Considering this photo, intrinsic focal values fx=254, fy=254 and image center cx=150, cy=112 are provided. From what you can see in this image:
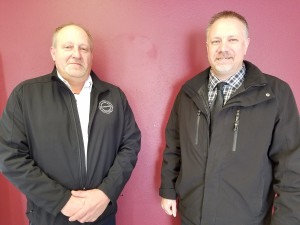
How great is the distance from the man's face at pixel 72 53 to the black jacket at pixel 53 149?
0.25 feet

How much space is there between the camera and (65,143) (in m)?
1.34

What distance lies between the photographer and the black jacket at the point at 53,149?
1271 millimetres

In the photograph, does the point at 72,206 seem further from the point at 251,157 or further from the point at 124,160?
the point at 251,157

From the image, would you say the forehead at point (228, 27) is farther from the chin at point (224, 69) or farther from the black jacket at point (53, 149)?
the black jacket at point (53, 149)

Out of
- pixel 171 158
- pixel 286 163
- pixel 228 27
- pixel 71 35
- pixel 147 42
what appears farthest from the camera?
pixel 147 42

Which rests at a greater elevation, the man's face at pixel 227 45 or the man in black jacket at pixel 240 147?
the man's face at pixel 227 45

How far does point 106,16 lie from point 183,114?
82 centimetres

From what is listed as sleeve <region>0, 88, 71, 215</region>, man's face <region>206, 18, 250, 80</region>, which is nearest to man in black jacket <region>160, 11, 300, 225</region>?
man's face <region>206, 18, 250, 80</region>

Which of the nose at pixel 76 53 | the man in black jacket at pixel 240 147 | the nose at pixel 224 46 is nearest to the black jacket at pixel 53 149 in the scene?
the nose at pixel 76 53

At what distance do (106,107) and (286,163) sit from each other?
38.4 inches

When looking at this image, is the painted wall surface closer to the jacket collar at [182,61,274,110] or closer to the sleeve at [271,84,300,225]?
the jacket collar at [182,61,274,110]

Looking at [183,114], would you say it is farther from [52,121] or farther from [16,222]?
[16,222]

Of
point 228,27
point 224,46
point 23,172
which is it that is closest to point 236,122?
point 224,46

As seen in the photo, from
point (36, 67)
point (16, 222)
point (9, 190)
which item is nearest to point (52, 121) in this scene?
point (36, 67)
